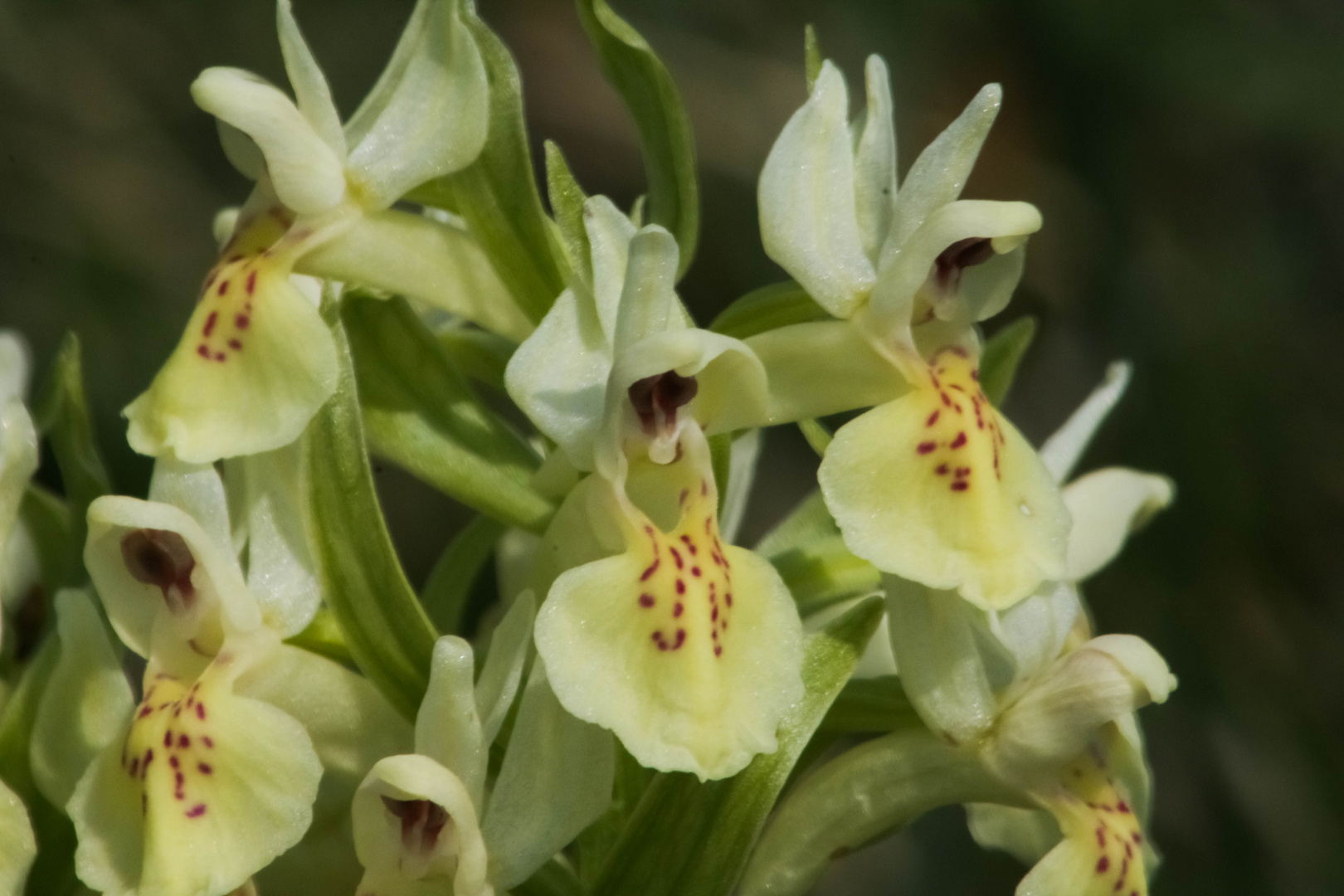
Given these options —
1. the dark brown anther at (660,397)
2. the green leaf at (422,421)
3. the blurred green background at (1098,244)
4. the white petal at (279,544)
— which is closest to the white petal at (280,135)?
the green leaf at (422,421)

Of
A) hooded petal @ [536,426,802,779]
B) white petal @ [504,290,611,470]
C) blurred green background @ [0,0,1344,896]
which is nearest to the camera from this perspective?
hooded petal @ [536,426,802,779]

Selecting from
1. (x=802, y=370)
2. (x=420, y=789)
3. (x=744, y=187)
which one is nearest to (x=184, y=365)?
(x=420, y=789)

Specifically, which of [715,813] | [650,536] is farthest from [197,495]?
[715,813]

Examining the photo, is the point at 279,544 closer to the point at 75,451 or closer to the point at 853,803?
the point at 75,451

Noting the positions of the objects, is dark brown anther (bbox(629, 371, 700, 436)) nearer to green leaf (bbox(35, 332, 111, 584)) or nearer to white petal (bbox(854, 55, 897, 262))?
white petal (bbox(854, 55, 897, 262))

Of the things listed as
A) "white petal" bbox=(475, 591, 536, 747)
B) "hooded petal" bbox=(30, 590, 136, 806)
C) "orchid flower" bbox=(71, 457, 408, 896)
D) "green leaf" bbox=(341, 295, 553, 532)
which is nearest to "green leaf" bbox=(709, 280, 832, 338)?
"green leaf" bbox=(341, 295, 553, 532)
